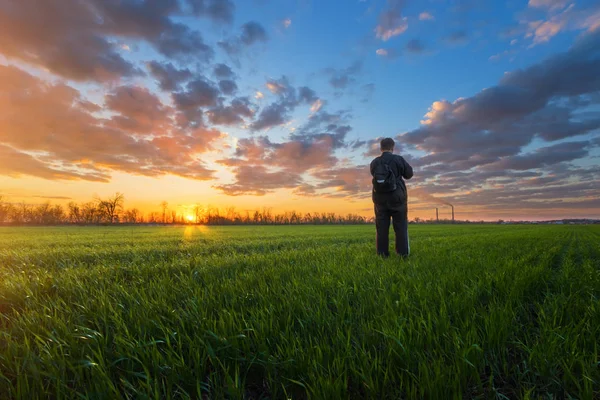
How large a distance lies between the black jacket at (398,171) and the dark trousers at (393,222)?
13 cm

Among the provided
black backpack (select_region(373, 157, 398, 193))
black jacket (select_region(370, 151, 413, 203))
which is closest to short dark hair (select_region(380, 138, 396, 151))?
black jacket (select_region(370, 151, 413, 203))

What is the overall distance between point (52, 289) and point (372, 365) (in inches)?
194

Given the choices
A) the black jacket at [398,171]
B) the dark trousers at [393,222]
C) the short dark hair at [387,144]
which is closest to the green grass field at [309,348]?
the dark trousers at [393,222]

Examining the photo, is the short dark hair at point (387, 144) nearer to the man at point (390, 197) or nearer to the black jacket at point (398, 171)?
the man at point (390, 197)

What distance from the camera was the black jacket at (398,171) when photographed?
6.67 m

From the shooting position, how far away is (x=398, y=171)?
6777 millimetres

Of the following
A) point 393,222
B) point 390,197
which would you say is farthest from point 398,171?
point 393,222

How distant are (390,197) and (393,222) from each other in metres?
0.65

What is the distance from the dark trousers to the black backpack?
12.9 inches

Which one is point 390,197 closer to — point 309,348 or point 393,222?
point 393,222

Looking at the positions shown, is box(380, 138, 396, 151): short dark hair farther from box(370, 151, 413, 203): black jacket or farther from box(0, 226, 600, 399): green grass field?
box(0, 226, 600, 399): green grass field

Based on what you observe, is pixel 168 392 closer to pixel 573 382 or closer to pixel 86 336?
pixel 86 336

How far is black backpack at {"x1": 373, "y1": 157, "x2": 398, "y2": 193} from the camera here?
6.48m

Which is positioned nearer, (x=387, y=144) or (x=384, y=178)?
(x=384, y=178)
